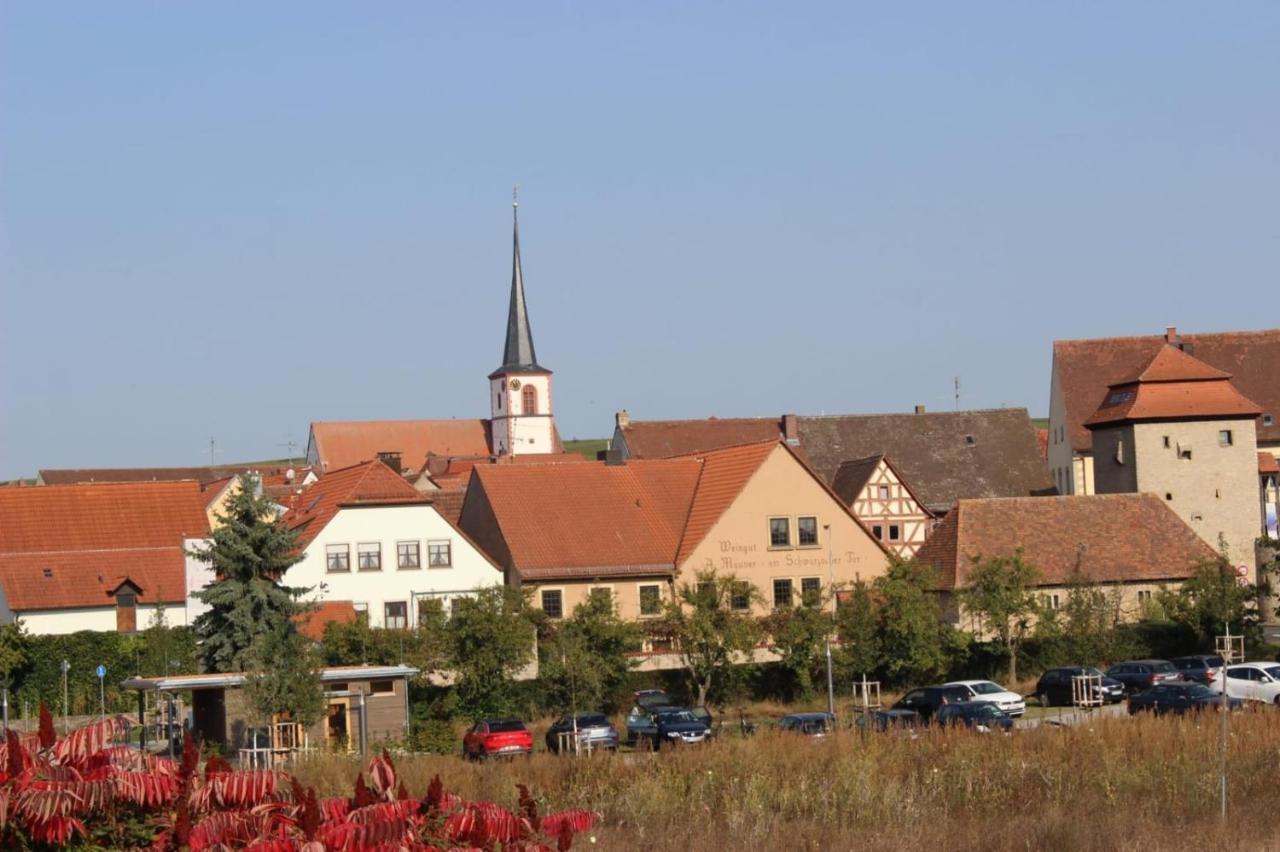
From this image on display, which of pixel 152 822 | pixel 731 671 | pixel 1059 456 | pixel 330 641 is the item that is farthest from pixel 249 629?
pixel 1059 456

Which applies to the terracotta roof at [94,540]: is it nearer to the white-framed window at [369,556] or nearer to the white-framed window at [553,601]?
the white-framed window at [369,556]

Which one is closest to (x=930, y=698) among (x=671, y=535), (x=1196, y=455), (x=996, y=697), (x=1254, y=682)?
(x=996, y=697)

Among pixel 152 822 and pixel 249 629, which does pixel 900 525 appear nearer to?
pixel 249 629

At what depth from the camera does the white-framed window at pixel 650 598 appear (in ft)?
178

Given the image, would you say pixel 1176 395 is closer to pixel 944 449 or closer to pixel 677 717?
pixel 944 449

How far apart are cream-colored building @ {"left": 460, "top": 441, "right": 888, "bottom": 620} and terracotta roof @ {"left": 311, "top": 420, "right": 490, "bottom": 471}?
86.7 m

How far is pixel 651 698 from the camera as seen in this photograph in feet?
151

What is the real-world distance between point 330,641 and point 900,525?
30.1 m

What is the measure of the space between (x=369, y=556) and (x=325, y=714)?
17.3 metres

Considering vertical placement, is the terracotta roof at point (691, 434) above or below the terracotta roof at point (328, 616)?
above

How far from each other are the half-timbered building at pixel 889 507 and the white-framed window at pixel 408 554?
71.8ft

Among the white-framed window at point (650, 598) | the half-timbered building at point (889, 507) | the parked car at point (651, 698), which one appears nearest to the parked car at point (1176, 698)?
the parked car at point (651, 698)

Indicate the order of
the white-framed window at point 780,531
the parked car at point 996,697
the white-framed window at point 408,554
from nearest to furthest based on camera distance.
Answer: the parked car at point 996,697 → the white-framed window at point 408,554 → the white-framed window at point 780,531

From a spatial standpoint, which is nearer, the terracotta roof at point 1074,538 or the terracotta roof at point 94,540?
the terracotta roof at point 1074,538
